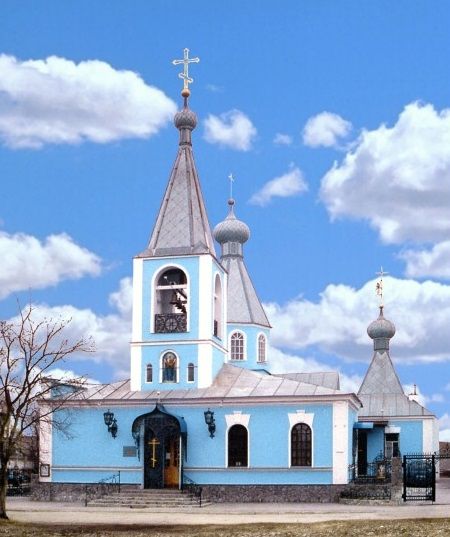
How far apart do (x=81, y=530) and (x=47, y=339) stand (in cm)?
703

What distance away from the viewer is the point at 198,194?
33.8 m

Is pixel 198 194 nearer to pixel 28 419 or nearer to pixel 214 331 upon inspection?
pixel 214 331

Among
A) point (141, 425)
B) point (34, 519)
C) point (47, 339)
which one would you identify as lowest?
point (34, 519)

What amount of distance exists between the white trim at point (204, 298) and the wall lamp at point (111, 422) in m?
3.97

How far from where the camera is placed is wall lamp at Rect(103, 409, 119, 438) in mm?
30594

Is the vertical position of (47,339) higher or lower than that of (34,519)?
higher

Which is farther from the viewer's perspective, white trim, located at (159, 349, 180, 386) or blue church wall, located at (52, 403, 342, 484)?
white trim, located at (159, 349, 180, 386)

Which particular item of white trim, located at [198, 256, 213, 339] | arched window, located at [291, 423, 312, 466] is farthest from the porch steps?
white trim, located at [198, 256, 213, 339]

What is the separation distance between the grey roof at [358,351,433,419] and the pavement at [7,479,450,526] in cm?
1300

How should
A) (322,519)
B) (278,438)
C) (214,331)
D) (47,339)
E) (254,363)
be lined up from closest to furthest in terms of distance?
(322,519), (47,339), (278,438), (214,331), (254,363)

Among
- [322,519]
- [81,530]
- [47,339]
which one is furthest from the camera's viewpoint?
[47,339]

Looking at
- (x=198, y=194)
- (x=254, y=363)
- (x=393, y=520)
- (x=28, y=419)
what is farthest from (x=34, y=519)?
(x=254, y=363)

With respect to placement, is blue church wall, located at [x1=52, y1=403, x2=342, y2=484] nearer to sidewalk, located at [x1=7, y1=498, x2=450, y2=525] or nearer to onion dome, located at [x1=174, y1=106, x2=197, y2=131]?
sidewalk, located at [x1=7, y1=498, x2=450, y2=525]

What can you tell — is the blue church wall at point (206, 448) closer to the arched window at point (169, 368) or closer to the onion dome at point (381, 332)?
the arched window at point (169, 368)
